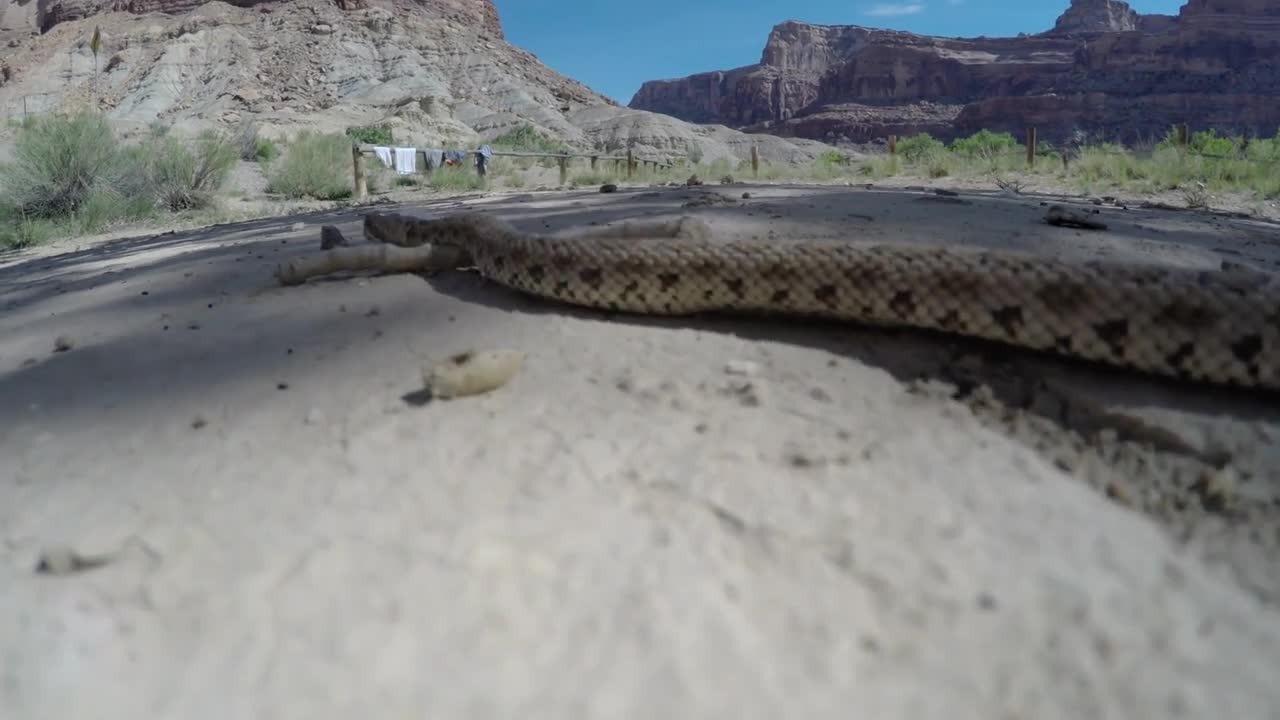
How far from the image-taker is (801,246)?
2842 millimetres

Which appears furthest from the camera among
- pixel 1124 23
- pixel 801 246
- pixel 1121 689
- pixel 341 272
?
pixel 1124 23

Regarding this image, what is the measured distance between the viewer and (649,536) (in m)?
1.61

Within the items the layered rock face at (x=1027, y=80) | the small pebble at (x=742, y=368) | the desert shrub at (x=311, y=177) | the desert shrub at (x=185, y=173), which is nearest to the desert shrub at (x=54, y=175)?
the desert shrub at (x=185, y=173)

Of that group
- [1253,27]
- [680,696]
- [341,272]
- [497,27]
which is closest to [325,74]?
[497,27]

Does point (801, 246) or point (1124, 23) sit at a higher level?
point (1124, 23)

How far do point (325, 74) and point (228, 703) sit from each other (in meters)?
66.5

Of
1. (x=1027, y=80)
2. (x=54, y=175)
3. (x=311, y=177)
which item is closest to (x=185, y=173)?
(x=54, y=175)

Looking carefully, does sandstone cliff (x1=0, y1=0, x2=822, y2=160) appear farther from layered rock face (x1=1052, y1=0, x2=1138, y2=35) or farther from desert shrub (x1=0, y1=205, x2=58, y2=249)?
layered rock face (x1=1052, y1=0, x2=1138, y2=35)

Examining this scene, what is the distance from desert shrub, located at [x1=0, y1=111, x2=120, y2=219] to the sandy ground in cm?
1514

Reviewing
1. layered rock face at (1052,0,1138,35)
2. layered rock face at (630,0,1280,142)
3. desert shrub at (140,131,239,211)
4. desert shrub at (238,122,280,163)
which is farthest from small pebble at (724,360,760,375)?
layered rock face at (1052,0,1138,35)

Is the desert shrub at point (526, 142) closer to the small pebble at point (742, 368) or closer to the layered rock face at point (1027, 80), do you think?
the small pebble at point (742, 368)

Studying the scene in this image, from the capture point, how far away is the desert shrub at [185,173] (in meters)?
15.2

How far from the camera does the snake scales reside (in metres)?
2.19

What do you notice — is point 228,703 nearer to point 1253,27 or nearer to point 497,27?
point 497,27
